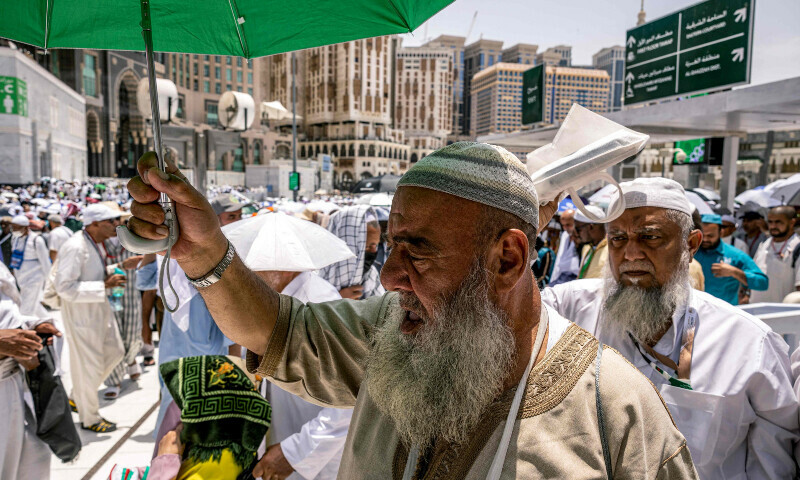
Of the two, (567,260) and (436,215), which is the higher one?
(436,215)

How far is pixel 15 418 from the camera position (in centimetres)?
300

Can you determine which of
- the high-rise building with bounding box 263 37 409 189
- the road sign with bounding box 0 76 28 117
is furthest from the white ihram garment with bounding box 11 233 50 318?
the high-rise building with bounding box 263 37 409 189

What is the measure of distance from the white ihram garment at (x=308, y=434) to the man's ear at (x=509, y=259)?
127 cm

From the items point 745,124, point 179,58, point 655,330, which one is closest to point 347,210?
point 655,330

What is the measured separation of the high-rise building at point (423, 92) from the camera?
9812 centimetres

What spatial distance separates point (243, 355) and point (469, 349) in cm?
211

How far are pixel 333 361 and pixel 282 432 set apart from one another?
1.30 m

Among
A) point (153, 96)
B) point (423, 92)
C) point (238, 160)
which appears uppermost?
point (423, 92)

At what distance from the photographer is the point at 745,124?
8508mm

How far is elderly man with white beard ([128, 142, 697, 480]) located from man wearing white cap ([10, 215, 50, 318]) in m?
7.34

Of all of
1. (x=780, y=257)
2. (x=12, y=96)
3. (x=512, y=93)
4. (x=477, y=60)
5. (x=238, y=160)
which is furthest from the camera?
(x=477, y=60)

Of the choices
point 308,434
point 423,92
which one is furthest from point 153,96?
point 423,92

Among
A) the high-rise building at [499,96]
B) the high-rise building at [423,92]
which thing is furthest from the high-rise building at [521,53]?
the high-rise building at [423,92]

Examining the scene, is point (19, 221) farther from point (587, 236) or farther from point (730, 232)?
point (730, 232)
